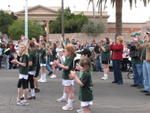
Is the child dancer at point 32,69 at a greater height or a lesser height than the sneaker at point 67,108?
greater

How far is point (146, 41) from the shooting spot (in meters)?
15.1

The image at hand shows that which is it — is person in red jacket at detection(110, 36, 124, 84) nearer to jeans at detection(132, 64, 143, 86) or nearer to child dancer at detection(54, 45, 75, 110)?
jeans at detection(132, 64, 143, 86)

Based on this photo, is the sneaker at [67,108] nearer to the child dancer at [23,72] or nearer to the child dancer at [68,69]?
the child dancer at [68,69]

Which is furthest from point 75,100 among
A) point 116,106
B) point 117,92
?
point 117,92

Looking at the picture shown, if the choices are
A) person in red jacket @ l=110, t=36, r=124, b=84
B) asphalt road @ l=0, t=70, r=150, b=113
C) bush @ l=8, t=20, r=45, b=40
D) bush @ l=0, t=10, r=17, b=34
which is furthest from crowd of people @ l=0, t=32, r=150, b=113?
bush @ l=0, t=10, r=17, b=34

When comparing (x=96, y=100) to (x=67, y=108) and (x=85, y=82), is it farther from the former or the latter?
(x=85, y=82)

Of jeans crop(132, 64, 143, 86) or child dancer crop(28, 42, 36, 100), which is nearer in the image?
child dancer crop(28, 42, 36, 100)

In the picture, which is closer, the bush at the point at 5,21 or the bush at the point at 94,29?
the bush at the point at 94,29

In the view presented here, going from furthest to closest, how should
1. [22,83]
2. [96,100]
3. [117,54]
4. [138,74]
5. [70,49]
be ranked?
[117,54]
[138,74]
[96,100]
[22,83]
[70,49]

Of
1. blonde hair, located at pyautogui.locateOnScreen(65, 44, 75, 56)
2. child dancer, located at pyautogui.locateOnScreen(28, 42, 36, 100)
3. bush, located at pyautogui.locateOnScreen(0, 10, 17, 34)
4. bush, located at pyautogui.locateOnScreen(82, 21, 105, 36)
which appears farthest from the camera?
bush, located at pyautogui.locateOnScreen(0, 10, 17, 34)

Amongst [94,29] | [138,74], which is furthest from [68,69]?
[94,29]

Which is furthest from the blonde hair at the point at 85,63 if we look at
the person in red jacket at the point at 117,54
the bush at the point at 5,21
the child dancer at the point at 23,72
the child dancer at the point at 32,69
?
the bush at the point at 5,21

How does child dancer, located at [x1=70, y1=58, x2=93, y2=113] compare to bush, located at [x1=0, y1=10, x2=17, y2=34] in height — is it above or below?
below

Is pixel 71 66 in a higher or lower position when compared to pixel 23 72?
higher
